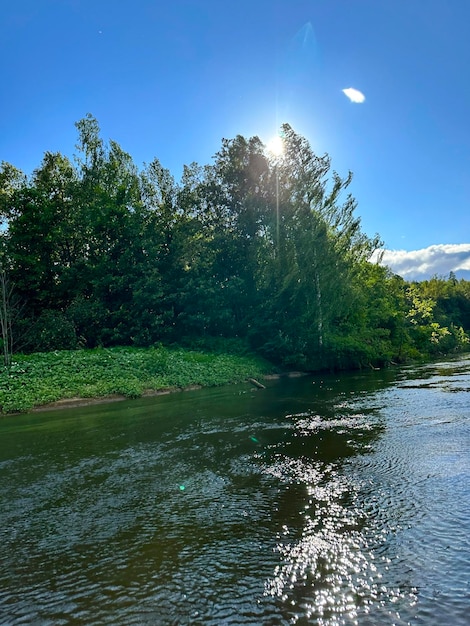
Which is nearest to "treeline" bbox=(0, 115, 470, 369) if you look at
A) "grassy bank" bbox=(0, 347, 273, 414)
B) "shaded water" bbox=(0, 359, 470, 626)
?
"grassy bank" bbox=(0, 347, 273, 414)

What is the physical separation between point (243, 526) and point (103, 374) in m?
18.0

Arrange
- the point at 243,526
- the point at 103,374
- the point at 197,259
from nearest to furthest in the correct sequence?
1. the point at 243,526
2. the point at 103,374
3. the point at 197,259

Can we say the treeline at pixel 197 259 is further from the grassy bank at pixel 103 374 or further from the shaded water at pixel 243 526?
the shaded water at pixel 243 526

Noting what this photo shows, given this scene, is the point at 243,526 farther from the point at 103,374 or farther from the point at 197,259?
the point at 197,259

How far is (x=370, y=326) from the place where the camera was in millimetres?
37031

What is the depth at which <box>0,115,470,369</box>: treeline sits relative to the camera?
107 feet

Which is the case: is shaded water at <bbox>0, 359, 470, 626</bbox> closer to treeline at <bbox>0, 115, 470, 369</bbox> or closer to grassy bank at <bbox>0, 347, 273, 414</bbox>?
grassy bank at <bbox>0, 347, 273, 414</bbox>

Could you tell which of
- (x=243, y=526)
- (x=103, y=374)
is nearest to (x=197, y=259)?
(x=103, y=374)

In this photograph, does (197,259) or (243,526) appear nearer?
(243,526)

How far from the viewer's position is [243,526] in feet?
18.0

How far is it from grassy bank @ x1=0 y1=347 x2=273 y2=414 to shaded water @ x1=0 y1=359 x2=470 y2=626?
7630mm

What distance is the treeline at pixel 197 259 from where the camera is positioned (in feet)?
107

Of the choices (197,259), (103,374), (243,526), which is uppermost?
(197,259)

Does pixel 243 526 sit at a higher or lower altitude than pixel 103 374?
lower
